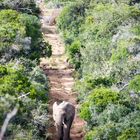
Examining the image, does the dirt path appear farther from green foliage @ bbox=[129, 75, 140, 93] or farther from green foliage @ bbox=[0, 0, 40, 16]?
green foliage @ bbox=[0, 0, 40, 16]

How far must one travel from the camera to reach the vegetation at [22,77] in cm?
1709

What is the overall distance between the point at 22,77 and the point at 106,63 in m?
6.32

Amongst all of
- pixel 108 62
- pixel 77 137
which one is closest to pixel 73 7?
pixel 108 62

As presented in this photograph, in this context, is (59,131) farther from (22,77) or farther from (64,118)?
(22,77)

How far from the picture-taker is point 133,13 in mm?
31734

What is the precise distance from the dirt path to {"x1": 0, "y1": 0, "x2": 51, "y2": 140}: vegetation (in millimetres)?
2303

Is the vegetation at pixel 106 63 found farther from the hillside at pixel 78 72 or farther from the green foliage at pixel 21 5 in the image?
the green foliage at pixel 21 5

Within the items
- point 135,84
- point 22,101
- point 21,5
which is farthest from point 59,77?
point 22,101

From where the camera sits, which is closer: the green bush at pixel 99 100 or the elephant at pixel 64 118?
the green bush at pixel 99 100

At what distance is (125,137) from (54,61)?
62.5 feet

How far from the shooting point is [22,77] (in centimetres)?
2155

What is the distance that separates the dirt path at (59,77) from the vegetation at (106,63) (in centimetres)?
120

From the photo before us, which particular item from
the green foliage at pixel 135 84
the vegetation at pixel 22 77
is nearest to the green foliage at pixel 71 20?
the vegetation at pixel 22 77

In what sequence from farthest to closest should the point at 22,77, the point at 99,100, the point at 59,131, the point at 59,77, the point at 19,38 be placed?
the point at 59,77 → the point at 19,38 → the point at 59,131 → the point at 22,77 → the point at 99,100
